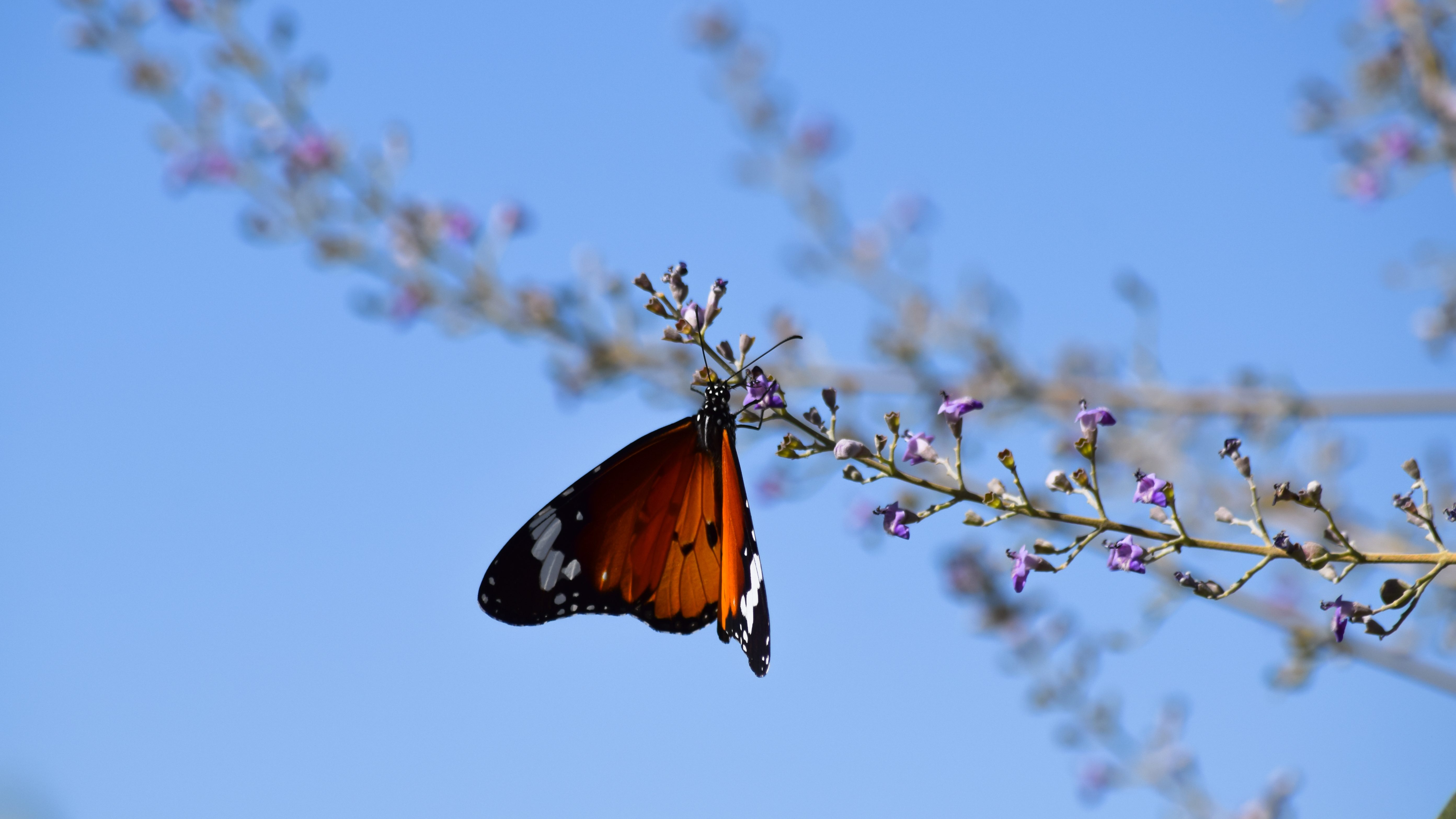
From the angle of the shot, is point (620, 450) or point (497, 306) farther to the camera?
point (497, 306)

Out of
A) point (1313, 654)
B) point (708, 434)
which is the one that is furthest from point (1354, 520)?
point (708, 434)

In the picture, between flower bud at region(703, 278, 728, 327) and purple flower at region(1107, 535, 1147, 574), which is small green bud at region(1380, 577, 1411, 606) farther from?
flower bud at region(703, 278, 728, 327)

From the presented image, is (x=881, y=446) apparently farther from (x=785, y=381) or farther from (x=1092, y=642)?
(x=1092, y=642)

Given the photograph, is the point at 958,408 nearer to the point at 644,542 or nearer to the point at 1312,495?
the point at 1312,495

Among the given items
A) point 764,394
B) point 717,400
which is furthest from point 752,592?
point 764,394

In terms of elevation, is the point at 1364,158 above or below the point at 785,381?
above

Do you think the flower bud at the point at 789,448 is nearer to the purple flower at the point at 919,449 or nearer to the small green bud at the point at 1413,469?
the purple flower at the point at 919,449

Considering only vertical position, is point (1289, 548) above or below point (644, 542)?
below
